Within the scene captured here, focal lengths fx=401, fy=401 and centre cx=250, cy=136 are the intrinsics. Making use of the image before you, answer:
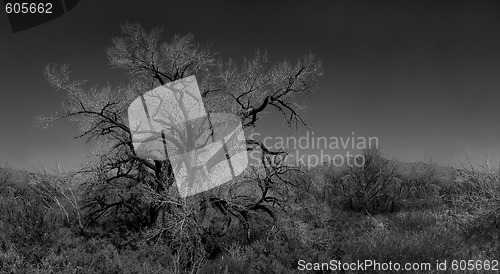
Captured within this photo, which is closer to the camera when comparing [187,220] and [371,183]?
[187,220]

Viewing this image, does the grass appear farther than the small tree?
No

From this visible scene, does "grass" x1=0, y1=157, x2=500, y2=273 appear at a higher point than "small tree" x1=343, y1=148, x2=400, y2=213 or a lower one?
lower

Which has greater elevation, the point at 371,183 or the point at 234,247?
the point at 371,183

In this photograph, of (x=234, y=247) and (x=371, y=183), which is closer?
(x=234, y=247)

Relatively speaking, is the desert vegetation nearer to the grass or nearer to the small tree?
the grass

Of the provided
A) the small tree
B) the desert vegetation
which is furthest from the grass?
the small tree

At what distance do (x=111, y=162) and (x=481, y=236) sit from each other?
49.5 ft

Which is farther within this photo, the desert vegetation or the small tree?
the small tree

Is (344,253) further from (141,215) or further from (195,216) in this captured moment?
(141,215)

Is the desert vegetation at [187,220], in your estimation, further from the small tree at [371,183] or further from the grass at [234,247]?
the small tree at [371,183]

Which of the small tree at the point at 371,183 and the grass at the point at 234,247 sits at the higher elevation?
the small tree at the point at 371,183

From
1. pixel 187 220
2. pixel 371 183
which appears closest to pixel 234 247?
pixel 187 220

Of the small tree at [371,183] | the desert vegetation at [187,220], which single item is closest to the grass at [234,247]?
the desert vegetation at [187,220]

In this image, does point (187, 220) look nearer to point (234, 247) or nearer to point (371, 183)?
point (234, 247)
